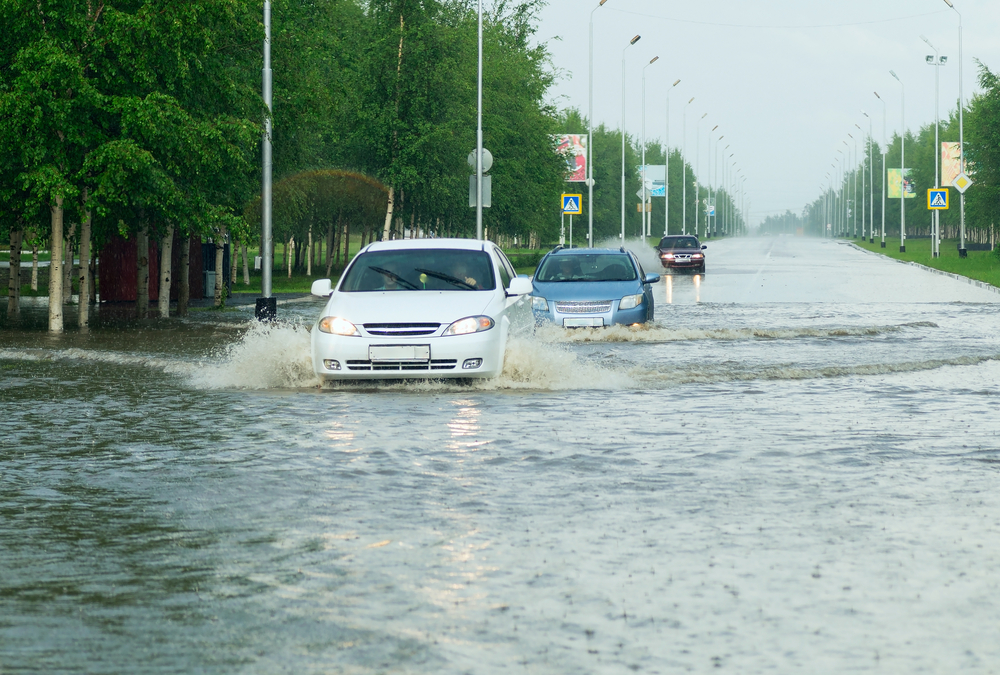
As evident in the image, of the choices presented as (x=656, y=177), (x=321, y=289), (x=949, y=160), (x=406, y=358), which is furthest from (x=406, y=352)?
(x=656, y=177)

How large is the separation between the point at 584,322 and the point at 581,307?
24 centimetres

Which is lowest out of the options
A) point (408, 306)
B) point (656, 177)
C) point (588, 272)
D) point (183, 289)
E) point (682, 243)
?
point (408, 306)

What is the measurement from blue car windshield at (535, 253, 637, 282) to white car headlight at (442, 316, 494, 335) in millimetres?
8984

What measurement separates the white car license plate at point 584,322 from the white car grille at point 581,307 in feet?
0.34

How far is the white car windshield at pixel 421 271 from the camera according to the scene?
15609 mm

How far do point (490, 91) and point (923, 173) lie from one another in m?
81.5

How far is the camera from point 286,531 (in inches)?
298

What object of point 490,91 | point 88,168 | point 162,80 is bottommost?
point 88,168

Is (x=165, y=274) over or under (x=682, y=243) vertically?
under

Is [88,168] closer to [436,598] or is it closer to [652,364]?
[652,364]

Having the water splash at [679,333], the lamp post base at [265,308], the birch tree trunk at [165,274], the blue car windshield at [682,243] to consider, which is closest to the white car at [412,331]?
the water splash at [679,333]

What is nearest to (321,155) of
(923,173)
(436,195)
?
(436,195)

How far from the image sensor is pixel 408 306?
47.9 feet

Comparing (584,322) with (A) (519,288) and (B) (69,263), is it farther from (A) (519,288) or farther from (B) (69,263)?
(B) (69,263)
